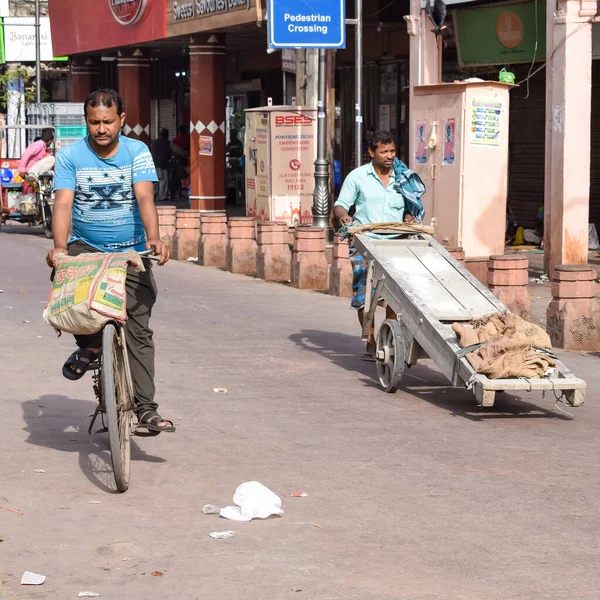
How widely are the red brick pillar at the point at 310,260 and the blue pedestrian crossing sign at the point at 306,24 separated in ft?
9.13

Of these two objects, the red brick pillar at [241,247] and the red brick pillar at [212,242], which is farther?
the red brick pillar at [212,242]

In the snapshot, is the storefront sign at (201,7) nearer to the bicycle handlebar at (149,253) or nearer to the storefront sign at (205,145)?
the storefront sign at (205,145)

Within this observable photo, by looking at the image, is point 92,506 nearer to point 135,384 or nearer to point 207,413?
point 135,384

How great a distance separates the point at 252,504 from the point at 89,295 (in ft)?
3.92

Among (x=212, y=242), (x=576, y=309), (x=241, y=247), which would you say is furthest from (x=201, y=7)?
(x=576, y=309)

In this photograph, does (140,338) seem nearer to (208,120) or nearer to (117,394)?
(117,394)

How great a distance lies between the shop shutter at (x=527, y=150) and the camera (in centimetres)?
2167

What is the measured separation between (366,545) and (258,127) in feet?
52.1

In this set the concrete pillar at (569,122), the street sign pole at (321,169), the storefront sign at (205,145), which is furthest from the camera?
the storefront sign at (205,145)

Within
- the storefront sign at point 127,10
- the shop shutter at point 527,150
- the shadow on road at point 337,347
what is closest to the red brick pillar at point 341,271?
the shadow on road at point 337,347

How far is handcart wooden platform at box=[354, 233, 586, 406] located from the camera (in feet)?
26.0

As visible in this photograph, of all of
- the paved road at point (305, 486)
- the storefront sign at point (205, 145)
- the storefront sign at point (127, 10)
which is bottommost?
the paved road at point (305, 486)

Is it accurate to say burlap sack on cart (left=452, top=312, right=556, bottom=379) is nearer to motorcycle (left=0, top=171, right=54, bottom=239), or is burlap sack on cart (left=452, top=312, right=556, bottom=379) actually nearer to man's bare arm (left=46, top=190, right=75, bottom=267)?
man's bare arm (left=46, top=190, right=75, bottom=267)

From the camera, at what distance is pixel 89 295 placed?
5.97 meters
